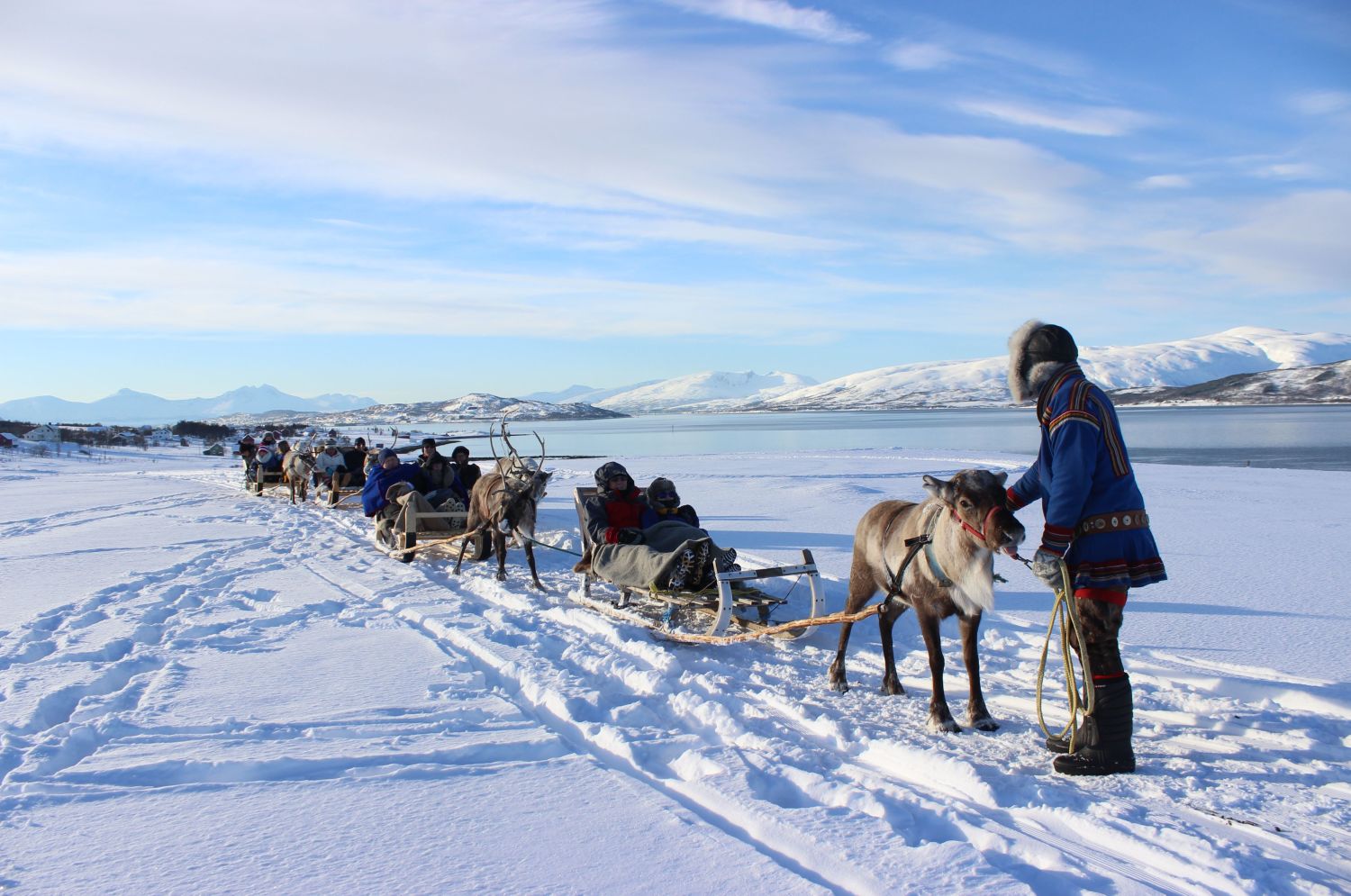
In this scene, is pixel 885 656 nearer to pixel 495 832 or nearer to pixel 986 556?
pixel 986 556

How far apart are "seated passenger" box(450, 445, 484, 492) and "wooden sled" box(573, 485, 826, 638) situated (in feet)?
17.1

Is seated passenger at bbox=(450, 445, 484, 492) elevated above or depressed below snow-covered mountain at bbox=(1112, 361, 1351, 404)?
below

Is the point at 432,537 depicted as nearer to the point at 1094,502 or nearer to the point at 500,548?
the point at 500,548

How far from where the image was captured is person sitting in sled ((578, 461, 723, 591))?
708cm

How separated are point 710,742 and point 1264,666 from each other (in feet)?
12.3

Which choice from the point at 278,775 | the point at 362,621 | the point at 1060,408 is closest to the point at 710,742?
the point at 278,775

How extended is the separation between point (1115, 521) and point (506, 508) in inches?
275

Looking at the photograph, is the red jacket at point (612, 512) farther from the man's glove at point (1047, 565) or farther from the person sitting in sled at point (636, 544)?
the man's glove at point (1047, 565)

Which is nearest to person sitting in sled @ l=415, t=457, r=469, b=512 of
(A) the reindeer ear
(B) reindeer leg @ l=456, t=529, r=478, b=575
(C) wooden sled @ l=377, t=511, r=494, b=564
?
(C) wooden sled @ l=377, t=511, r=494, b=564

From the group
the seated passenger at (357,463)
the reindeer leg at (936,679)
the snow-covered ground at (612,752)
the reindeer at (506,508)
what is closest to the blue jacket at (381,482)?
the reindeer at (506,508)

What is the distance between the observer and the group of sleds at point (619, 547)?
276 inches

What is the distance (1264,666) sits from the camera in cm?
555

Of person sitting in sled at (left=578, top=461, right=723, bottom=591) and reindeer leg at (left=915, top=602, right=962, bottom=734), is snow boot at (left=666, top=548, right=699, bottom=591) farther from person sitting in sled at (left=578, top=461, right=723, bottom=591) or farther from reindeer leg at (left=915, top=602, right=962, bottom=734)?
reindeer leg at (left=915, top=602, right=962, bottom=734)

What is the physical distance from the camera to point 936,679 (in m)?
4.80
